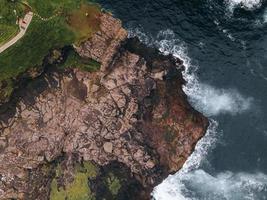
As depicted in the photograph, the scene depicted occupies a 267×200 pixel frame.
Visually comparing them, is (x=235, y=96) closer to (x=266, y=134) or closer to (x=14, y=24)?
(x=266, y=134)

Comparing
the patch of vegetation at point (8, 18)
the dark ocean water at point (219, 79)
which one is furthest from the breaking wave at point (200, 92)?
the patch of vegetation at point (8, 18)

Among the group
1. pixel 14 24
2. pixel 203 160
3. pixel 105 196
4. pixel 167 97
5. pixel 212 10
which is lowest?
pixel 105 196

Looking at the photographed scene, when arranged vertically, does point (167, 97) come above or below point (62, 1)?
below

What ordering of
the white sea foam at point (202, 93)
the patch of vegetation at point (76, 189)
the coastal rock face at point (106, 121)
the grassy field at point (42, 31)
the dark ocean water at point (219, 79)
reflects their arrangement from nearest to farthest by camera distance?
the grassy field at point (42, 31) < the coastal rock face at point (106, 121) < the patch of vegetation at point (76, 189) < the dark ocean water at point (219, 79) < the white sea foam at point (202, 93)

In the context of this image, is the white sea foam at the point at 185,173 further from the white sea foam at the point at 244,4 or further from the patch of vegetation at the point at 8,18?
the patch of vegetation at the point at 8,18

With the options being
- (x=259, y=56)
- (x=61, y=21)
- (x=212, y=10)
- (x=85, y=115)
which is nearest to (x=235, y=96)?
(x=259, y=56)
